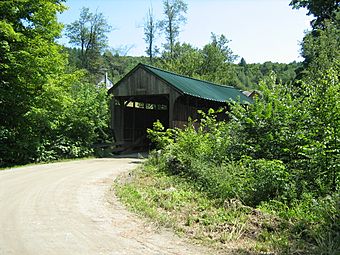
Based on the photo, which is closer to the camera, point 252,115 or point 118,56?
point 252,115

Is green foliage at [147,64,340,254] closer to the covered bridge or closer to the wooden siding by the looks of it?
the covered bridge

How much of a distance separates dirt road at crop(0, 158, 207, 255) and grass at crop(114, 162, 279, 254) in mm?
360

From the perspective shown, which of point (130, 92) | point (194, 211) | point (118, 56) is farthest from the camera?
point (118, 56)

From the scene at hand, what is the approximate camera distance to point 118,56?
58.3 meters

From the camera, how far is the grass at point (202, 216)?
5.23 metres

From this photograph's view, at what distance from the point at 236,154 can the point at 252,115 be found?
1248mm

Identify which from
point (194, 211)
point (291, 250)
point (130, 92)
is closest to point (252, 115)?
point (194, 211)

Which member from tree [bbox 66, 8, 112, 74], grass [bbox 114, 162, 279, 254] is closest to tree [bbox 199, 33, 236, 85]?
tree [bbox 66, 8, 112, 74]

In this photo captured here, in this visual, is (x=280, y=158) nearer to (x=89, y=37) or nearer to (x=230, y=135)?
(x=230, y=135)

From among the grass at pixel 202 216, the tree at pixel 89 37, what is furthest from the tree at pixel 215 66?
the grass at pixel 202 216

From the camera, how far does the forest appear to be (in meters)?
6.52

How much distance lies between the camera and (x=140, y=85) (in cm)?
2038

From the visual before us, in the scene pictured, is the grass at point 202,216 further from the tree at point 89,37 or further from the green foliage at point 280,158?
the tree at point 89,37

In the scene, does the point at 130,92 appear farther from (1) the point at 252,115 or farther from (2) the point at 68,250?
(2) the point at 68,250
